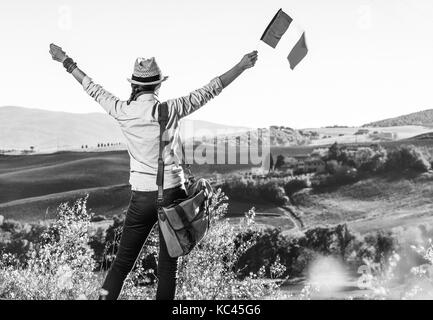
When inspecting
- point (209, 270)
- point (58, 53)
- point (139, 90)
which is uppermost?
point (58, 53)

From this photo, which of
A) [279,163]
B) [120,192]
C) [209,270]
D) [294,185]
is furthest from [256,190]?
[209,270]

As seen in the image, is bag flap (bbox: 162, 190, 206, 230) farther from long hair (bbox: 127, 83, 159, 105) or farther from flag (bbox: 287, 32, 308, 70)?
flag (bbox: 287, 32, 308, 70)

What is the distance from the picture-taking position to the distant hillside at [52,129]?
68.4ft

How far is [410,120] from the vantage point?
20.8 metres

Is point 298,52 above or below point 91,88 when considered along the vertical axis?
above

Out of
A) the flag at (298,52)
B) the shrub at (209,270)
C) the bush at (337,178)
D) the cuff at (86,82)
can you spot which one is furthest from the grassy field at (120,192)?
the cuff at (86,82)

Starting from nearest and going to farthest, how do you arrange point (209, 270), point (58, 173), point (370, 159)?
point (209, 270) < point (58, 173) < point (370, 159)

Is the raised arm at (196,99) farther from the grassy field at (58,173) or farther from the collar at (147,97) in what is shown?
the grassy field at (58,173)

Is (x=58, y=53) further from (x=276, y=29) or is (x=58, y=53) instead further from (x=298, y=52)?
(x=298, y=52)

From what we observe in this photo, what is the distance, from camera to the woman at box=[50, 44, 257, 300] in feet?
13.9

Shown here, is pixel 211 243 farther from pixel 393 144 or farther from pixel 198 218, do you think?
pixel 393 144

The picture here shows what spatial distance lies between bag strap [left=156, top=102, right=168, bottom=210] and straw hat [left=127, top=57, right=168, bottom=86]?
168 millimetres

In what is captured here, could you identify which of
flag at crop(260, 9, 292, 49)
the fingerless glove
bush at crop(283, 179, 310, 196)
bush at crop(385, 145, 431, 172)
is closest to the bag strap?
the fingerless glove

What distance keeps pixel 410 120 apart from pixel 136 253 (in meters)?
17.4
